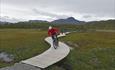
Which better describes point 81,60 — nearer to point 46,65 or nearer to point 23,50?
point 23,50

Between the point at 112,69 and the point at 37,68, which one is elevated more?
the point at 37,68

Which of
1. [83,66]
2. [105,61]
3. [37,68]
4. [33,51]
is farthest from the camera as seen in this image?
[105,61]

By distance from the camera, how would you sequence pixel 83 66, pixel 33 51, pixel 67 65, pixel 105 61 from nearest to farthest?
1. pixel 67 65
2. pixel 83 66
3. pixel 33 51
4. pixel 105 61

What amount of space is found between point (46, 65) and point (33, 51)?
413 inches

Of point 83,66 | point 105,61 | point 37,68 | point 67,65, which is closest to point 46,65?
point 37,68

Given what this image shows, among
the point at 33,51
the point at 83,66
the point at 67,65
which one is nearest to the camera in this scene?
the point at 67,65

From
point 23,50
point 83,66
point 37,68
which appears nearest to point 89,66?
point 83,66

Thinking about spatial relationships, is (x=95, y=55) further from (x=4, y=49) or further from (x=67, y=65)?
(x=4, y=49)

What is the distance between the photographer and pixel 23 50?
3334 centimetres

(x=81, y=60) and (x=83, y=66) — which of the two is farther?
(x=81, y=60)

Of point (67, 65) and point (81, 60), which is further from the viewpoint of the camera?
point (81, 60)

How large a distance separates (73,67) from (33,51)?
21.7 ft

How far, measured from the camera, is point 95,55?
119 ft

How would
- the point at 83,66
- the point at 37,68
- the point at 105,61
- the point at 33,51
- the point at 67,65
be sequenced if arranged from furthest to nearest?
the point at 105,61 → the point at 33,51 → the point at 83,66 → the point at 67,65 → the point at 37,68
